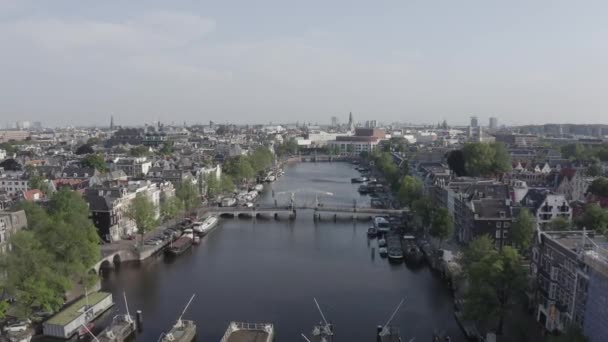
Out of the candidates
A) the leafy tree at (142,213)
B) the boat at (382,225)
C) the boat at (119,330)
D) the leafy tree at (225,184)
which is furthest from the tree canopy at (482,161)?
the boat at (119,330)

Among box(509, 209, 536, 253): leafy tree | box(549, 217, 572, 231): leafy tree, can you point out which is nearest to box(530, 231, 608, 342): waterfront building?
box(549, 217, 572, 231): leafy tree

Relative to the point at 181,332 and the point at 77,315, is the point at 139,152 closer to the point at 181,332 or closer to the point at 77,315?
the point at 77,315

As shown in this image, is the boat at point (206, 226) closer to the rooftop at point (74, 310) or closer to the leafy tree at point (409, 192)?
the rooftop at point (74, 310)

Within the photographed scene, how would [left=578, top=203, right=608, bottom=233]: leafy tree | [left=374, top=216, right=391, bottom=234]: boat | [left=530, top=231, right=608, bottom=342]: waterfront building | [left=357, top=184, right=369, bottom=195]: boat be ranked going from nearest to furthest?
1. [left=530, top=231, right=608, bottom=342]: waterfront building
2. [left=578, top=203, right=608, bottom=233]: leafy tree
3. [left=374, top=216, right=391, bottom=234]: boat
4. [left=357, top=184, right=369, bottom=195]: boat

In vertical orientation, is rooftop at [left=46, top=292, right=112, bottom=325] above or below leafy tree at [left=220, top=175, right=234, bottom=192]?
below

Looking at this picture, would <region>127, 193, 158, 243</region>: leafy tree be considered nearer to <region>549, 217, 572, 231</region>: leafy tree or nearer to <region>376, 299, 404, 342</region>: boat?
<region>376, 299, 404, 342</region>: boat

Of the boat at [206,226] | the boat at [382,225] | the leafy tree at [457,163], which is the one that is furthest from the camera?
the leafy tree at [457,163]

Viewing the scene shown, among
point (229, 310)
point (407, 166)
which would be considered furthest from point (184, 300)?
point (407, 166)
